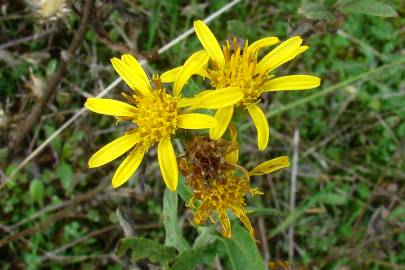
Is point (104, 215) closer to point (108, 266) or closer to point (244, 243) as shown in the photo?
point (108, 266)

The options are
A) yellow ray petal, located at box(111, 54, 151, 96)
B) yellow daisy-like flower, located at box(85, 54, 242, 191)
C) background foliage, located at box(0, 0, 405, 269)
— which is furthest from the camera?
background foliage, located at box(0, 0, 405, 269)

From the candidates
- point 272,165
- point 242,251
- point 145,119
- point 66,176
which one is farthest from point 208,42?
point 66,176

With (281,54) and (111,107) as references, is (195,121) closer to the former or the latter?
(111,107)

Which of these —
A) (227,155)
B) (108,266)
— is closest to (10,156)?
(108,266)

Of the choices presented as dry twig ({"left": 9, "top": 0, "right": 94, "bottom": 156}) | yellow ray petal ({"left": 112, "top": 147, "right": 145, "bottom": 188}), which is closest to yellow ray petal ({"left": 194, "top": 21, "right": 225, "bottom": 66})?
yellow ray petal ({"left": 112, "top": 147, "right": 145, "bottom": 188})

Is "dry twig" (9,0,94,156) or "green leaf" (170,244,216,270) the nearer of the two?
"green leaf" (170,244,216,270)

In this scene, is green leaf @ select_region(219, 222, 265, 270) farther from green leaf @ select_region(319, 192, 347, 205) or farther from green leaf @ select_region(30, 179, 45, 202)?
green leaf @ select_region(30, 179, 45, 202)

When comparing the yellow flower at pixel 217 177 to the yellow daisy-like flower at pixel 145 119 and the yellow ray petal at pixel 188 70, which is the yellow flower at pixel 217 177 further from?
the yellow ray petal at pixel 188 70
